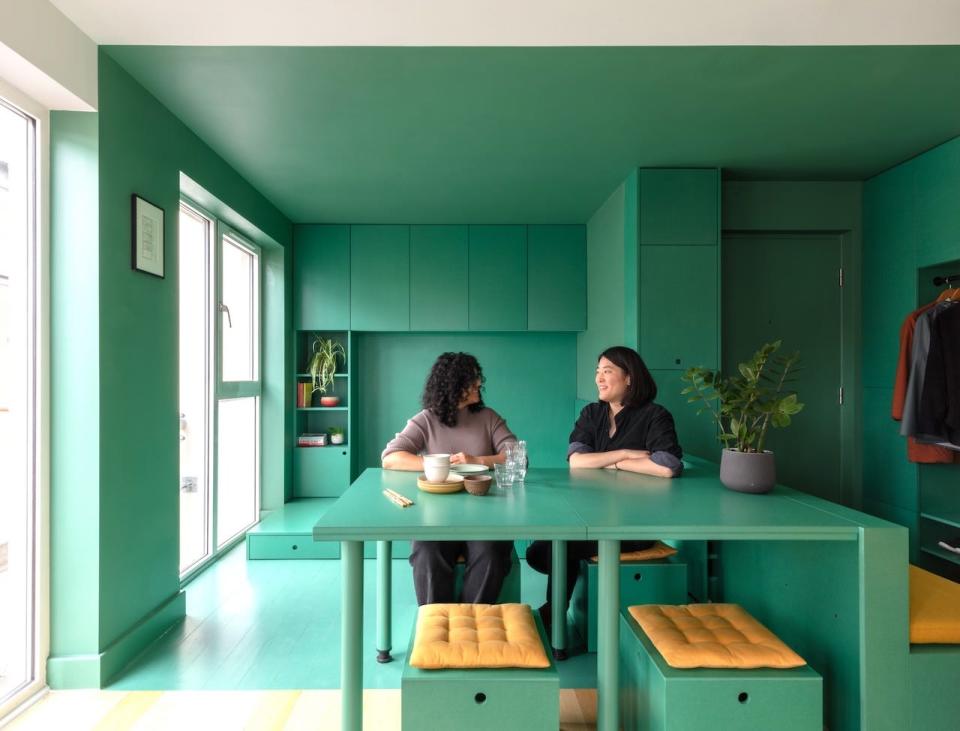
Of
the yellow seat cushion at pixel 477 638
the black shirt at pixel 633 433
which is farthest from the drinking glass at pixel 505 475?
the black shirt at pixel 633 433

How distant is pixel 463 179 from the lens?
4078 mm

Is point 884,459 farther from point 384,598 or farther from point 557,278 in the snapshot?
point 384,598

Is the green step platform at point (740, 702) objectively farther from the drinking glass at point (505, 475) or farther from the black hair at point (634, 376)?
the black hair at point (634, 376)

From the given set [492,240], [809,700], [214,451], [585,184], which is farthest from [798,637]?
[492,240]

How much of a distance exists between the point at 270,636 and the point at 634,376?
2041 mm

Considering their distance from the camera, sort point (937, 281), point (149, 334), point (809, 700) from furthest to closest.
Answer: point (937, 281) → point (149, 334) → point (809, 700)

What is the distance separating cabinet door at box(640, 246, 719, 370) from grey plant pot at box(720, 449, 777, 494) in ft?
5.65

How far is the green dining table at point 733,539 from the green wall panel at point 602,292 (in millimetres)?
2355

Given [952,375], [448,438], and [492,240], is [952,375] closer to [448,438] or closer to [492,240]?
[448,438]

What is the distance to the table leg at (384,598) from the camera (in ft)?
8.45

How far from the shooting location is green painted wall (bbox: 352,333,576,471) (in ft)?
18.6

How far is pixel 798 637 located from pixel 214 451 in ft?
11.2

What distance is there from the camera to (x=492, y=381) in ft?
18.7

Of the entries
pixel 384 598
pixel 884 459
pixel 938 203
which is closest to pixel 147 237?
pixel 384 598
